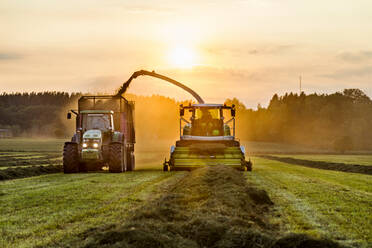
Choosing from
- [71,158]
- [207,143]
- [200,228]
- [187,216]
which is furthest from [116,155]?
[200,228]

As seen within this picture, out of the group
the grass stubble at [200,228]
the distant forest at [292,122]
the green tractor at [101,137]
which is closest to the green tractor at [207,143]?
the green tractor at [101,137]

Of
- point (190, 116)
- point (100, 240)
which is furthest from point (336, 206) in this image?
point (190, 116)

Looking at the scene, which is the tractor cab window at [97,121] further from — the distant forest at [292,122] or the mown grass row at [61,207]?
the distant forest at [292,122]

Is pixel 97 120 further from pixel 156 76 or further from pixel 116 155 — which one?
pixel 156 76

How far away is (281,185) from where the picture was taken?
17.5 meters

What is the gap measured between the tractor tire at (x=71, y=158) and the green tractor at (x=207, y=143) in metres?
4.33

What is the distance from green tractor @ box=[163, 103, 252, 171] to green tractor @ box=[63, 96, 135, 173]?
260 centimetres

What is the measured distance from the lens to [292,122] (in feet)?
444

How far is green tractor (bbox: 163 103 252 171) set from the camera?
2322 cm

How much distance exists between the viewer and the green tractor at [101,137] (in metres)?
22.8

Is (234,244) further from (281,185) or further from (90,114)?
(90,114)

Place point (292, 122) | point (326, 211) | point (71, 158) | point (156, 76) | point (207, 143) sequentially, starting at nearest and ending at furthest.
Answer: point (326, 211) < point (71, 158) < point (207, 143) < point (156, 76) < point (292, 122)

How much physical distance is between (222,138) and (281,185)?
751cm

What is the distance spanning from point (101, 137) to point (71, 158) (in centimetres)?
169
